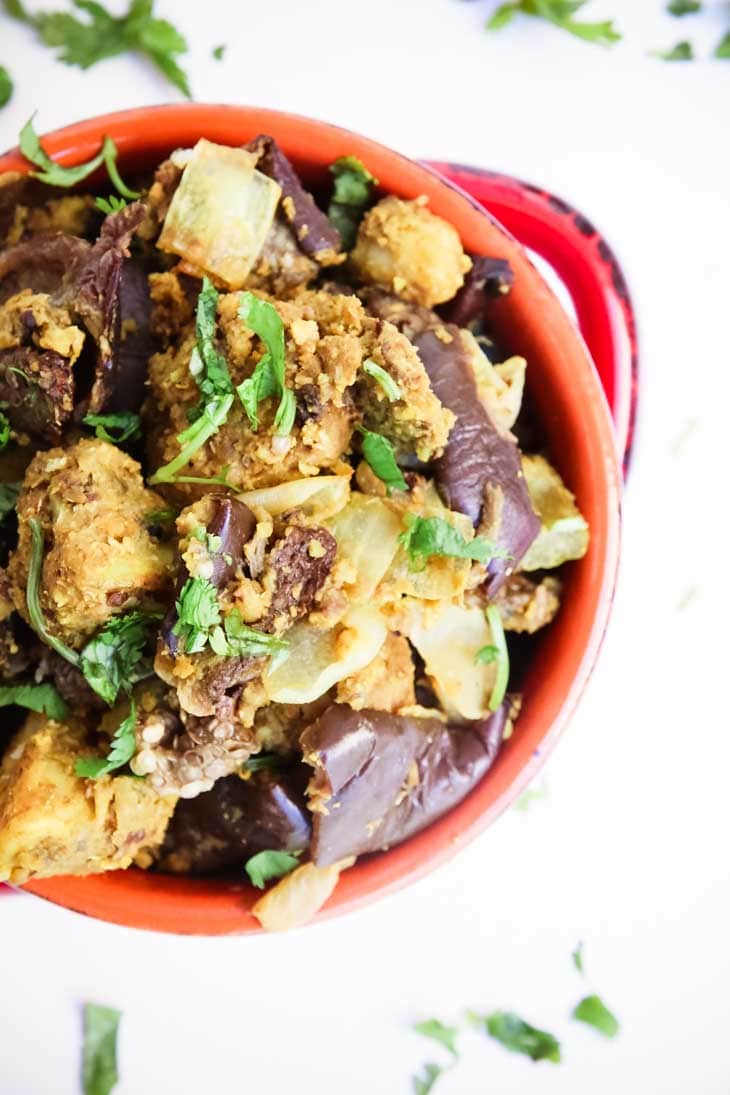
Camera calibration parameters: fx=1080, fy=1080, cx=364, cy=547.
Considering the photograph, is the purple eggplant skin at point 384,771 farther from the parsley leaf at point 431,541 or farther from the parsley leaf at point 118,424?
the parsley leaf at point 118,424

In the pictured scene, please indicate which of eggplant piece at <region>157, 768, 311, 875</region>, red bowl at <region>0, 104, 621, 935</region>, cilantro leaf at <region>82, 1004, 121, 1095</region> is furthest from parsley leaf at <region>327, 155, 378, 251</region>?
cilantro leaf at <region>82, 1004, 121, 1095</region>

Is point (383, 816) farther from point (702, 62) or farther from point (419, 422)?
point (702, 62)

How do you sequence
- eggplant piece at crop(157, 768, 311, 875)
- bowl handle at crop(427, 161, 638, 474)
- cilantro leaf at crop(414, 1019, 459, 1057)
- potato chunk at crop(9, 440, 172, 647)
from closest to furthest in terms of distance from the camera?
1. potato chunk at crop(9, 440, 172, 647)
2. eggplant piece at crop(157, 768, 311, 875)
3. bowl handle at crop(427, 161, 638, 474)
4. cilantro leaf at crop(414, 1019, 459, 1057)

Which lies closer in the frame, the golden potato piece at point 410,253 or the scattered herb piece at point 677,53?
the golden potato piece at point 410,253

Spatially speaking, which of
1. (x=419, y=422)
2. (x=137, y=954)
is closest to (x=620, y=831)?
(x=137, y=954)

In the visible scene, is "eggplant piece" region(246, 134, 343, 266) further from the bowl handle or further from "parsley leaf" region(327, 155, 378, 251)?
the bowl handle

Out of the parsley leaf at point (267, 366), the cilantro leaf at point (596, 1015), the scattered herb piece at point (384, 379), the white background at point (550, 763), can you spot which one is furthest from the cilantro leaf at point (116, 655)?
the cilantro leaf at point (596, 1015)
